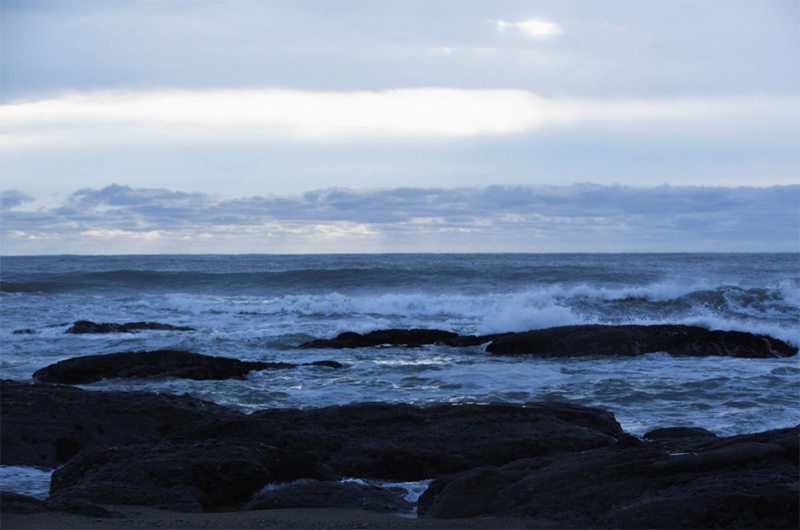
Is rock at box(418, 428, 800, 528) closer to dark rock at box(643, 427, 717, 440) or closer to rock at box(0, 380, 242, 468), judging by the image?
dark rock at box(643, 427, 717, 440)

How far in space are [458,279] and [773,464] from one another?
33.4 metres

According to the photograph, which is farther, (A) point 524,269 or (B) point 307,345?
(A) point 524,269

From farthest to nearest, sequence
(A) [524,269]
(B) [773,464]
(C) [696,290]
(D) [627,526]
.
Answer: (A) [524,269] → (C) [696,290] → (B) [773,464] → (D) [627,526]

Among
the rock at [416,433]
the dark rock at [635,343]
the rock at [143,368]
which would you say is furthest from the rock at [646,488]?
the dark rock at [635,343]

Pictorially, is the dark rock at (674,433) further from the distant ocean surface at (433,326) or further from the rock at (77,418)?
the rock at (77,418)

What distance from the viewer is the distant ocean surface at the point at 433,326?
33.5 ft

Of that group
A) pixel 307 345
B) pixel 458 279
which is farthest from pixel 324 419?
pixel 458 279

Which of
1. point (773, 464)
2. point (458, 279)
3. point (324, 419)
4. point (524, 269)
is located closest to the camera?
point (773, 464)

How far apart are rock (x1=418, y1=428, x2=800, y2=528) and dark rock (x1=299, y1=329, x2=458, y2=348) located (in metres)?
9.97

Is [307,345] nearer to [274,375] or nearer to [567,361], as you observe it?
[274,375]

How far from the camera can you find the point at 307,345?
16.2 metres

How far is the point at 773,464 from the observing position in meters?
5.13

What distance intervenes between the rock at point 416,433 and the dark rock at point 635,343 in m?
6.53


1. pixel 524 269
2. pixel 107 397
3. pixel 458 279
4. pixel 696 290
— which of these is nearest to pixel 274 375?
pixel 107 397
